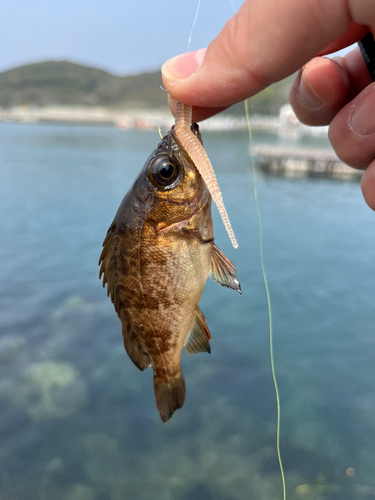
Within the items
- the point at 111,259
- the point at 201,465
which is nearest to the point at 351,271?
the point at 201,465

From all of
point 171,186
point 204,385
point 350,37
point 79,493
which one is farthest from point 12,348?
point 350,37

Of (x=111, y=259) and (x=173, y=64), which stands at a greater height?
(x=173, y=64)

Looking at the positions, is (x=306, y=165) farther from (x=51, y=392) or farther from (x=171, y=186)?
(x=171, y=186)

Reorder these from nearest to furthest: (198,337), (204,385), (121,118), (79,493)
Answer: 1. (198,337)
2. (79,493)
3. (204,385)
4. (121,118)

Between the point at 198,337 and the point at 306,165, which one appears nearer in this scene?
the point at 198,337

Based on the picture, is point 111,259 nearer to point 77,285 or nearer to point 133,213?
point 133,213

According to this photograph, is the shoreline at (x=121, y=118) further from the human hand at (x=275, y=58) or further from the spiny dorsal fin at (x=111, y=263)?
the spiny dorsal fin at (x=111, y=263)

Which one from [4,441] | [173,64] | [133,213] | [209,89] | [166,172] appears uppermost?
[173,64]

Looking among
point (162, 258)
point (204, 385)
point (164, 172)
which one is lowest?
point (204, 385)
